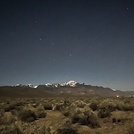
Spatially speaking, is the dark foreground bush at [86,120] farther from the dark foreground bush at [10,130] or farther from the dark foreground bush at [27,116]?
the dark foreground bush at [10,130]

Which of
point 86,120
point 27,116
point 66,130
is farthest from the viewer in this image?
point 27,116

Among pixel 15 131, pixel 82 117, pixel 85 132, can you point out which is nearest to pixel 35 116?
→ pixel 82 117

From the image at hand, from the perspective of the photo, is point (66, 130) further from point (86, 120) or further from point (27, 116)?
point (27, 116)

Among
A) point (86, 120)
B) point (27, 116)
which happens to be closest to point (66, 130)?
point (86, 120)

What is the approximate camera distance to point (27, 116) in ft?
52.2

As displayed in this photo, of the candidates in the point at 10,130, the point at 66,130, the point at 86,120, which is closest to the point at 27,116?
the point at 86,120

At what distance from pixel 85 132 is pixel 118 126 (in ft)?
8.11

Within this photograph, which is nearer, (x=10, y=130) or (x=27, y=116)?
(x=10, y=130)

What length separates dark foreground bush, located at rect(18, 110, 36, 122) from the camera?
50.3ft

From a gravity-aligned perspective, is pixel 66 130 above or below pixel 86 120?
below

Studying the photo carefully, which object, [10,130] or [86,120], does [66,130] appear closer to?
[10,130]

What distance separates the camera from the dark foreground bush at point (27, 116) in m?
15.3

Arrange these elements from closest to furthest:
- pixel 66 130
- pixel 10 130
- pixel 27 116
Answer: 1. pixel 10 130
2. pixel 66 130
3. pixel 27 116

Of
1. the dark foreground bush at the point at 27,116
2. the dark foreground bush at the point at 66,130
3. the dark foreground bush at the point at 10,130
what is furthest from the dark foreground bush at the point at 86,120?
the dark foreground bush at the point at 10,130
